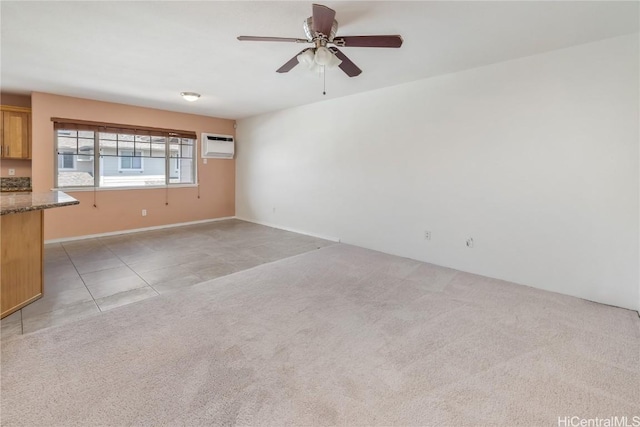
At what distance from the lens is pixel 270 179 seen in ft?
21.1

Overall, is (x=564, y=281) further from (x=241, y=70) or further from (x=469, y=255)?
(x=241, y=70)

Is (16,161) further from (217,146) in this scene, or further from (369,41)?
(369,41)

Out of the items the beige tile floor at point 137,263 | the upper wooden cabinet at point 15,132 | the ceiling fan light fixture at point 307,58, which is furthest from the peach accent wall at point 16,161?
the ceiling fan light fixture at point 307,58

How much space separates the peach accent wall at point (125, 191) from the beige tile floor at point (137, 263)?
34cm

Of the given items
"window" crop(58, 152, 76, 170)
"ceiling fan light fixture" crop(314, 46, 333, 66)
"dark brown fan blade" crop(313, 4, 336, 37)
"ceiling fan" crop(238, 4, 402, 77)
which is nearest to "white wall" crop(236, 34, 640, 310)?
"ceiling fan" crop(238, 4, 402, 77)

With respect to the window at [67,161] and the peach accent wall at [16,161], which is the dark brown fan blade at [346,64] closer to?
the window at [67,161]

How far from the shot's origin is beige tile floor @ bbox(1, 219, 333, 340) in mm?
2621

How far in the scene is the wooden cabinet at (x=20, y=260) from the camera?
242cm

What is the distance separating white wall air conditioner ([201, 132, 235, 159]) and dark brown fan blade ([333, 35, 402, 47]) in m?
4.95

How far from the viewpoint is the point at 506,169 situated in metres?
3.38

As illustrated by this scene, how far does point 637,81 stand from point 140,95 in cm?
616

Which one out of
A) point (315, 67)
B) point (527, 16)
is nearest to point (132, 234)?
point (315, 67)

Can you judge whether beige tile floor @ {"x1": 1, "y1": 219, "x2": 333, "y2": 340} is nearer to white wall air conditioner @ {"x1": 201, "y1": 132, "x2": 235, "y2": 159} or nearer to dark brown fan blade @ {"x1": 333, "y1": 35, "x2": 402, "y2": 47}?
white wall air conditioner @ {"x1": 201, "y1": 132, "x2": 235, "y2": 159}

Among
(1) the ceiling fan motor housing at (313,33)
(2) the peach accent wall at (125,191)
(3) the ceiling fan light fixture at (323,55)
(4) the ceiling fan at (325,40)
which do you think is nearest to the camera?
(4) the ceiling fan at (325,40)
